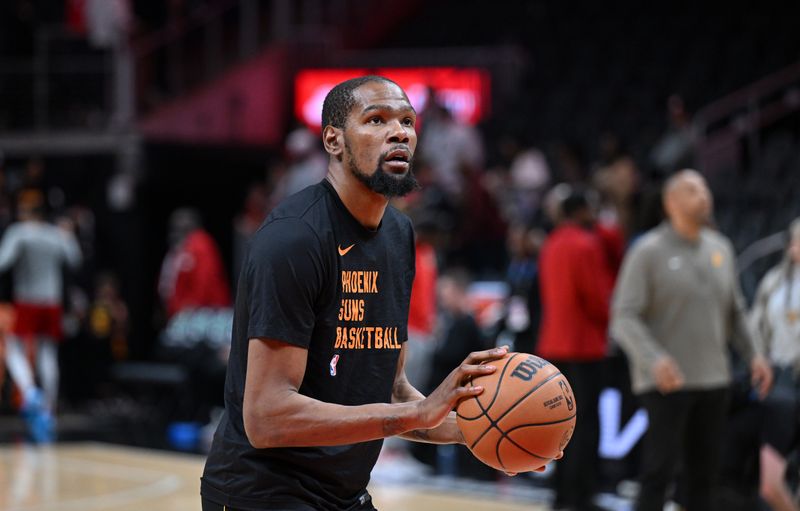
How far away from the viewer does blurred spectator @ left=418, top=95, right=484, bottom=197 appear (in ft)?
47.4

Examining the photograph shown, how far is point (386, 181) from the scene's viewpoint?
3293 mm

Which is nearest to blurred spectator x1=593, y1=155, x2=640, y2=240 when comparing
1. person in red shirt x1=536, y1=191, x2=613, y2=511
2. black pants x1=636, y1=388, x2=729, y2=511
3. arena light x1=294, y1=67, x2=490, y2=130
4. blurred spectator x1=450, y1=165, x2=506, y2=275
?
person in red shirt x1=536, y1=191, x2=613, y2=511

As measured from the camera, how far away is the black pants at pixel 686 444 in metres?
6.31

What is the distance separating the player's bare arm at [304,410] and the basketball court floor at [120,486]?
5221 mm

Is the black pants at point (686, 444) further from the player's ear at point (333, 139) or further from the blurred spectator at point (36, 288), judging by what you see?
the blurred spectator at point (36, 288)

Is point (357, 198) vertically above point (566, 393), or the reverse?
point (357, 198)

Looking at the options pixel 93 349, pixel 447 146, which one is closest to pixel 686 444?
pixel 447 146

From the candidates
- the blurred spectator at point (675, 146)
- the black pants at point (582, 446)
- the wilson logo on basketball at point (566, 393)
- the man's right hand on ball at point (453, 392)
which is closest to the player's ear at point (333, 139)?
the man's right hand on ball at point (453, 392)

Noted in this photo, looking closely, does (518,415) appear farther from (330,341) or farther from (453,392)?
(330,341)

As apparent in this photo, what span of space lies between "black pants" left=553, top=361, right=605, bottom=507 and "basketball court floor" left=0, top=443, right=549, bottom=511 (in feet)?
1.56

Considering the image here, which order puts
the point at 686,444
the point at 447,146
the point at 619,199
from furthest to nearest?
1. the point at 447,146
2. the point at 619,199
3. the point at 686,444

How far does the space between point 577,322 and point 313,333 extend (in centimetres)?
486

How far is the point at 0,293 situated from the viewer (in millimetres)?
14531

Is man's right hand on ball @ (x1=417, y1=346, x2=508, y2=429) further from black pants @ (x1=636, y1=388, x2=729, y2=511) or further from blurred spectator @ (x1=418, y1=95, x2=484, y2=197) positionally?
blurred spectator @ (x1=418, y1=95, x2=484, y2=197)
